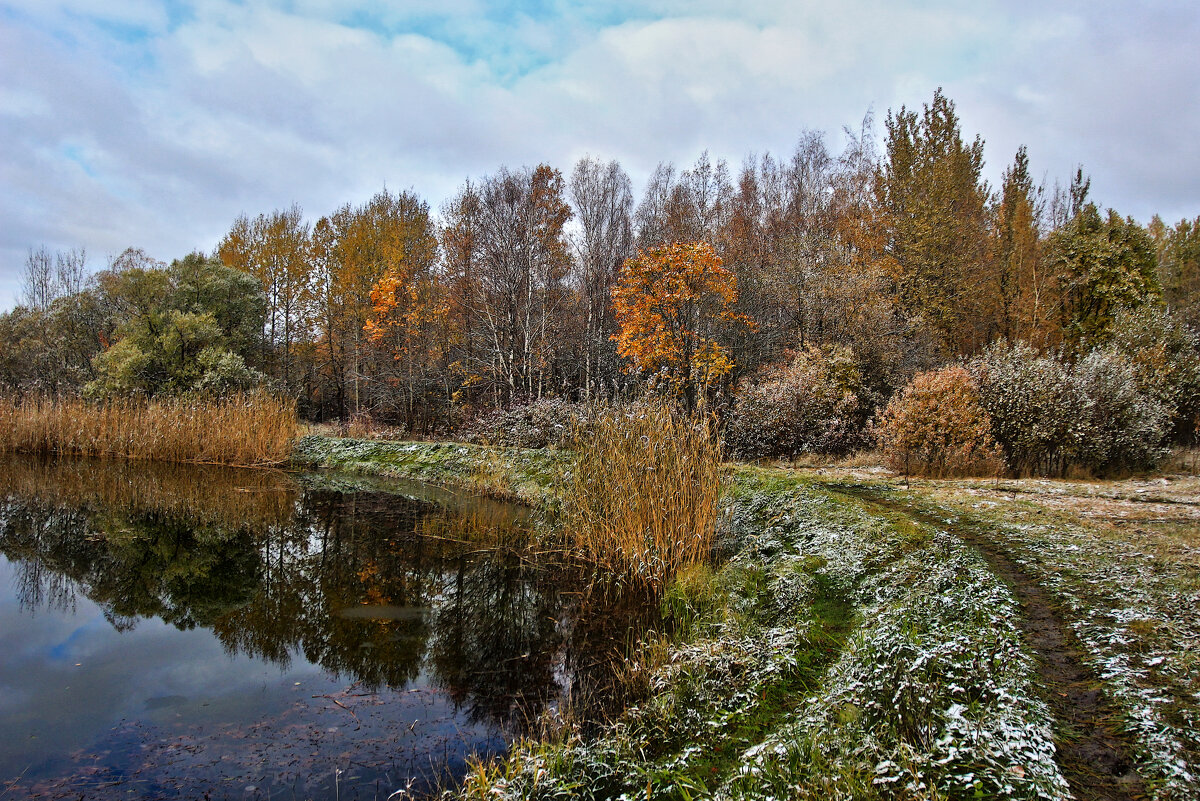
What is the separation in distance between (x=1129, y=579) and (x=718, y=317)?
12521 millimetres

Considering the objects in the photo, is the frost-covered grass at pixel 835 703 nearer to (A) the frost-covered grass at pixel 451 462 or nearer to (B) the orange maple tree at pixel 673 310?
(A) the frost-covered grass at pixel 451 462

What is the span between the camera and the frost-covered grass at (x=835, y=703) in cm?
220

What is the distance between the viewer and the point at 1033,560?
14.7 feet

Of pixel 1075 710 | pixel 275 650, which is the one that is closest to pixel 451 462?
pixel 275 650

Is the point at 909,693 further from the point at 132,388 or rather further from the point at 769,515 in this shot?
the point at 132,388

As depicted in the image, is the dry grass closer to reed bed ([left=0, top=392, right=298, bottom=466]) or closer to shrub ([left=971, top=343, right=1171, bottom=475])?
reed bed ([left=0, top=392, right=298, bottom=466])

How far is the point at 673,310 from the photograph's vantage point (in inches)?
526

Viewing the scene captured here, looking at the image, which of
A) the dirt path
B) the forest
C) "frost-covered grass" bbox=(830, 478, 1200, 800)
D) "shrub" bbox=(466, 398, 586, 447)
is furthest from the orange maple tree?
the dirt path

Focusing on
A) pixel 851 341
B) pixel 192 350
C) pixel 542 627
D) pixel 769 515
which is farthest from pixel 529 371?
pixel 542 627

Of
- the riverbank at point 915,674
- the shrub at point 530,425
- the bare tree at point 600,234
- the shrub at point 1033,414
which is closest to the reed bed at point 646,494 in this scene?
the riverbank at point 915,674

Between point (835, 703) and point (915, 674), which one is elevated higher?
point (915, 674)

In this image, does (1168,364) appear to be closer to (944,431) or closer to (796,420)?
(944,431)

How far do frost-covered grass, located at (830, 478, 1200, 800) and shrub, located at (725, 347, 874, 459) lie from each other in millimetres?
4112

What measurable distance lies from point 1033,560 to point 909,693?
8.70 feet
